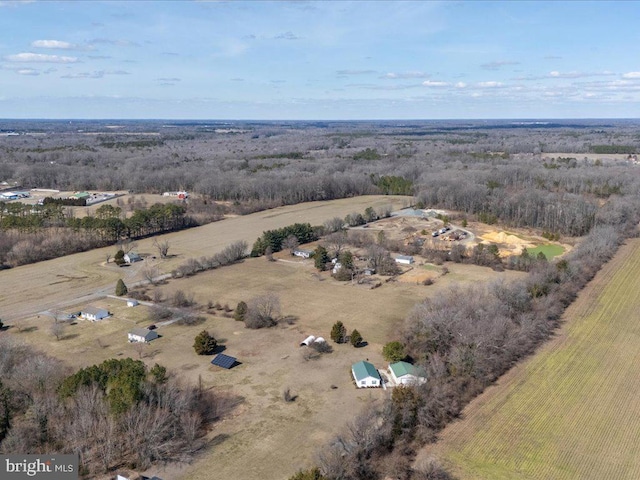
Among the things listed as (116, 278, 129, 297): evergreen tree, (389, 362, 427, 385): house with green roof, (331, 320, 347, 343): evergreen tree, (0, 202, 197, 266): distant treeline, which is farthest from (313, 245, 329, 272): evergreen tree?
(0, 202, 197, 266): distant treeline

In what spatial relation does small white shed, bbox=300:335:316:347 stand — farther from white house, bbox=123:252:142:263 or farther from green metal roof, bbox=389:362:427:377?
white house, bbox=123:252:142:263

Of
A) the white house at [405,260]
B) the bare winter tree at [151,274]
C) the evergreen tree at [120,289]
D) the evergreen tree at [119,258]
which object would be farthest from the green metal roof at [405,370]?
the evergreen tree at [119,258]

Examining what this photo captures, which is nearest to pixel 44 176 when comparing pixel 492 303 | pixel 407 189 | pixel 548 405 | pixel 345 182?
pixel 345 182

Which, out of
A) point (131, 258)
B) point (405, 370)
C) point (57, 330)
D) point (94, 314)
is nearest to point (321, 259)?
point (131, 258)

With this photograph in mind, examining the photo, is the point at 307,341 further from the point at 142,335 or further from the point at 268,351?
the point at 142,335

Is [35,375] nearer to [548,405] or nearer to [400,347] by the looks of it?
[400,347]
